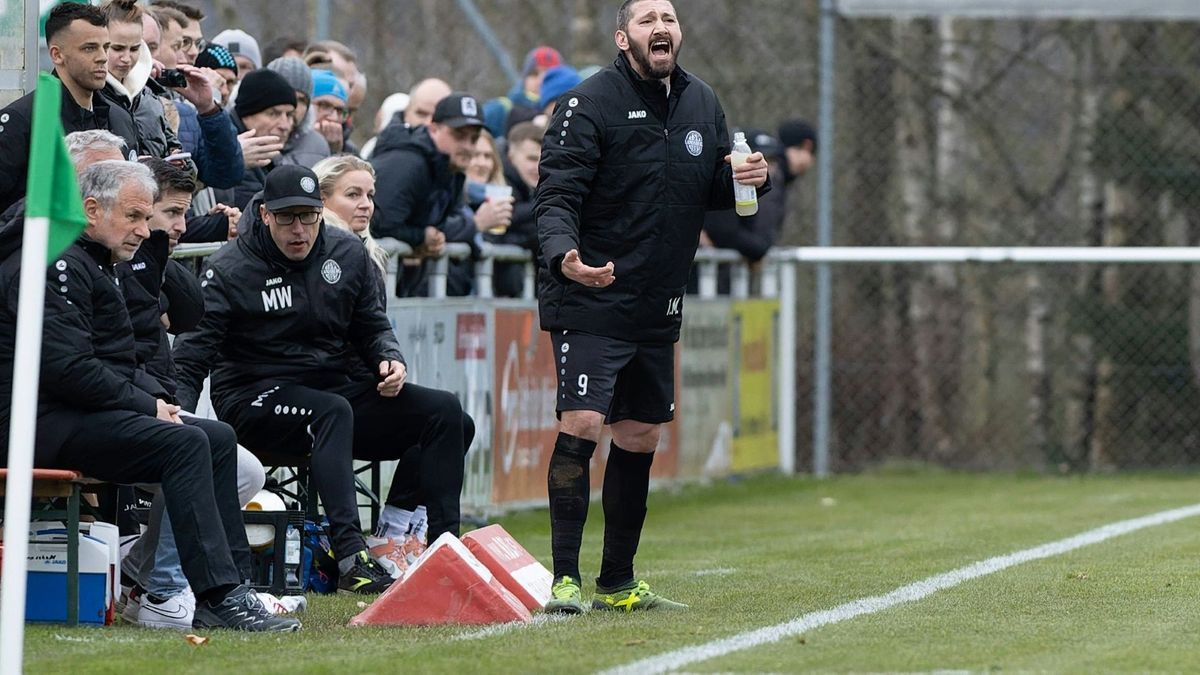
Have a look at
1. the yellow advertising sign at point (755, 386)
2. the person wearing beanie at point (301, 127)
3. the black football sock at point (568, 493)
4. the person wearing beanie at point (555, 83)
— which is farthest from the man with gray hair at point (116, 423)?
the yellow advertising sign at point (755, 386)

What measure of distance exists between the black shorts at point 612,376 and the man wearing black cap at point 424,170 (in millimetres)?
2934

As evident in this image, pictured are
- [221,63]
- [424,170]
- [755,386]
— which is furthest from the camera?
[755,386]

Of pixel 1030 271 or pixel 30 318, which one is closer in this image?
pixel 30 318

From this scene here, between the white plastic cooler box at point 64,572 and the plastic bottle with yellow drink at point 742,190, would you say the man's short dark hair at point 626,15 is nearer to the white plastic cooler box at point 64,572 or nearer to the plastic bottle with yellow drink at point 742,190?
the plastic bottle with yellow drink at point 742,190

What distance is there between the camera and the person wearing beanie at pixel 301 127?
10.1 meters

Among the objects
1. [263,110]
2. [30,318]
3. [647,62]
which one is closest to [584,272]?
[647,62]

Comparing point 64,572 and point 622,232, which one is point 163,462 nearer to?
point 64,572

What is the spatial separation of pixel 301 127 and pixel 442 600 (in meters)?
3.66

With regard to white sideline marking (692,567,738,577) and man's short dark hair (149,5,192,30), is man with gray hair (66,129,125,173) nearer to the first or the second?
man's short dark hair (149,5,192,30)

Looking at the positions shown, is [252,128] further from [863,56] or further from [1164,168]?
[1164,168]

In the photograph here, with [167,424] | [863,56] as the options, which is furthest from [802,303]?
[167,424]

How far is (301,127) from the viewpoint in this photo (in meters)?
10.3

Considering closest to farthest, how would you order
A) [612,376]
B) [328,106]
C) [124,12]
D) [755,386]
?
[612,376], [124,12], [328,106], [755,386]

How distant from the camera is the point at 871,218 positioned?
53.6 feet
